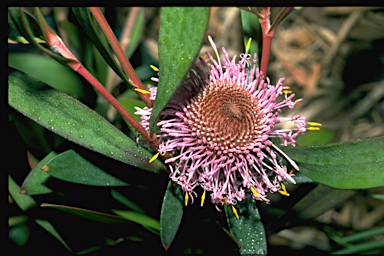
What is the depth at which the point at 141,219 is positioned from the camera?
2.60ft

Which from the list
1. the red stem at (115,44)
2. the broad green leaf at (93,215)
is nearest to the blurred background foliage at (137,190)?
the broad green leaf at (93,215)

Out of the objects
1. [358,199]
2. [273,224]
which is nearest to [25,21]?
[273,224]

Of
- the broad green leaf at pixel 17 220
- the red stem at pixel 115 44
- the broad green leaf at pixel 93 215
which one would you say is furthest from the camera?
the broad green leaf at pixel 17 220

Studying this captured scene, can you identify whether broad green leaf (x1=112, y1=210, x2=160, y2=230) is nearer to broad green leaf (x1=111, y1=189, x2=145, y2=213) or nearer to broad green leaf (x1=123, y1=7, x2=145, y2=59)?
broad green leaf (x1=111, y1=189, x2=145, y2=213)

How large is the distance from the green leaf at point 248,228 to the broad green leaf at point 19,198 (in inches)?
13.4

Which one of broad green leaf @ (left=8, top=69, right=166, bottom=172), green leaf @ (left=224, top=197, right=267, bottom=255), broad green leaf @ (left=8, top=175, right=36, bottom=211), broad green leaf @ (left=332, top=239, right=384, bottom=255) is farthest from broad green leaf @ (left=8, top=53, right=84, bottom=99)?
broad green leaf @ (left=332, top=239, right=384, bottom=255)

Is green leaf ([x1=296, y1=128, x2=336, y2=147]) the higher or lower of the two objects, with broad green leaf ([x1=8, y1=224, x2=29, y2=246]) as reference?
higher

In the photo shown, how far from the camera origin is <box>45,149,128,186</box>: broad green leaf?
676 mm

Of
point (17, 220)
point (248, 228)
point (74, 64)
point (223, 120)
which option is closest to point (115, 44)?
point (74, 64)

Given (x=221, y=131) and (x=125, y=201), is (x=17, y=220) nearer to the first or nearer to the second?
(x=125, y=201)

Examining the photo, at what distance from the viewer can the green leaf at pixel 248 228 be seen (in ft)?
2.25

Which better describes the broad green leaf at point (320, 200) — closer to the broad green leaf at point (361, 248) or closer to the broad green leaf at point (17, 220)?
the broad green leaf at point (361, 248)

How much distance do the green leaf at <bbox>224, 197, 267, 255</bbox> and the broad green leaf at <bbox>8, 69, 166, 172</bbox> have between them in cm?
17

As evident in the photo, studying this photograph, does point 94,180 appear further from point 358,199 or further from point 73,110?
point 358,199
